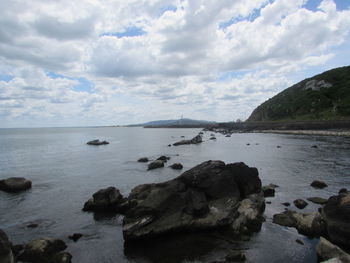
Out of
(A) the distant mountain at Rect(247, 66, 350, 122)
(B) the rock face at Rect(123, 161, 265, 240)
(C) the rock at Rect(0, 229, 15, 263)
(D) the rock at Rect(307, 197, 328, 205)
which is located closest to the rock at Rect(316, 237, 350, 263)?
(B) the rock face at Rect(123, 161, 265, 240)

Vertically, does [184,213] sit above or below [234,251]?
above

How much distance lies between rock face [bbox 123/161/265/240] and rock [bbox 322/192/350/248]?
5.27 metres

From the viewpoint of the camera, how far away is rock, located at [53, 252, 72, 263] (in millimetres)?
16047

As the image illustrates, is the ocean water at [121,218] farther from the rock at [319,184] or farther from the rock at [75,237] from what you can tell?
the rock at [319,184]

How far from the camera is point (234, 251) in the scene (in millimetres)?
17172

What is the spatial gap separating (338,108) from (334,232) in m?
148

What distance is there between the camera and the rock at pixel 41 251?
16.4 metres

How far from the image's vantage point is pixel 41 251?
1669 centimetres

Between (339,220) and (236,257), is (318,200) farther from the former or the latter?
(236,257)

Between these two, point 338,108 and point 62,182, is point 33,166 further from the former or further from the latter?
point 338,108

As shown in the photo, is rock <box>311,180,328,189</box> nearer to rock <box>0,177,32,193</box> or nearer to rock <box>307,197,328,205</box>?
rock <box>307,197,328,205</box>

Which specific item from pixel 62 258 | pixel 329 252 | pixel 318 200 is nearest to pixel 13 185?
pixel 62 258

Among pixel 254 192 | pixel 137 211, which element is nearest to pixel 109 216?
pixel 137 211

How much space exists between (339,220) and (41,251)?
2026cm
